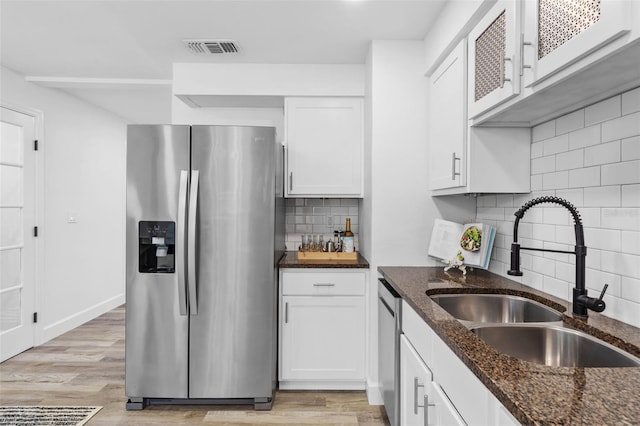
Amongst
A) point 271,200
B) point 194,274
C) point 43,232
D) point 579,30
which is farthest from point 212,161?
point 43,232

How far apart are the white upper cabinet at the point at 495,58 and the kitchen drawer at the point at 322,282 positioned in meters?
1.36

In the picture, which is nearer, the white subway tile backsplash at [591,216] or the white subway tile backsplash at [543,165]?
the white subway tile backsplash at [591,216]

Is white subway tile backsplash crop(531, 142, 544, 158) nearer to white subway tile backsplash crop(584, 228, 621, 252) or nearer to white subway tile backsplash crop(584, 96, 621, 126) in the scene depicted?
white subway tile backsplash crop(584, 96, 621, 126)

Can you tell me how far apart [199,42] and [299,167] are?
1.12 meters

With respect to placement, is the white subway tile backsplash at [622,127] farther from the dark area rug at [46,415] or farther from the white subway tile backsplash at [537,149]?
the dark area rug at [46,415]

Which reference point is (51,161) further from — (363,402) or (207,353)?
(363,402)

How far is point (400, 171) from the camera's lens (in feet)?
8.77

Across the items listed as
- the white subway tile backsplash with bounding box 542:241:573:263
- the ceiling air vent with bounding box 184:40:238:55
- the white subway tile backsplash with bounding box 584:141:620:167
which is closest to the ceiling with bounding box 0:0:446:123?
the ceiling air vent with bounding box 184:40:238:55

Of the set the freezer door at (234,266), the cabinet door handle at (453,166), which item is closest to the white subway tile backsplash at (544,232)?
the cabinet door handle at (453,166)

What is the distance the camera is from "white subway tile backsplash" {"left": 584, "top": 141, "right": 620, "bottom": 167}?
56.9 inches

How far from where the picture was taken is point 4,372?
3084mm

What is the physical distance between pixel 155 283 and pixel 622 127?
2501 millimetres

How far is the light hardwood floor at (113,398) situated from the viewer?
245cm

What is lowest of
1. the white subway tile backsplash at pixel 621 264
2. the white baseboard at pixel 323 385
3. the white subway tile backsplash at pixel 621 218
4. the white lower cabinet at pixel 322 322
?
the white baseboard at pixel 323 385
